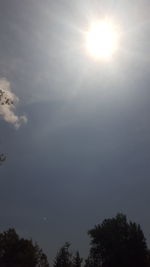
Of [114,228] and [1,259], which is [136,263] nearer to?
[114,228]

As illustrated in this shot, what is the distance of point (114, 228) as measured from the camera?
6038 cm

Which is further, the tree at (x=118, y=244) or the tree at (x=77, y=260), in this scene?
the tree at (x=77, y=260)

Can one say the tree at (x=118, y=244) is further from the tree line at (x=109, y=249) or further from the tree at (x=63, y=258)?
the tree at (x=63, y=258)

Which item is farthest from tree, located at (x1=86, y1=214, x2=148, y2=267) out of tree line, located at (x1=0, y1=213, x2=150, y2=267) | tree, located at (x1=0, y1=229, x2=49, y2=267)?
tree, located at (x1=0, y1=229, x2=49, y2=267)

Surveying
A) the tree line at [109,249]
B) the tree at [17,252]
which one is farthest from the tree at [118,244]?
the tree at [17,252]

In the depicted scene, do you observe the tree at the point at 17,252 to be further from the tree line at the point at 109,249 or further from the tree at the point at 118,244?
the tree at the point at 118,244

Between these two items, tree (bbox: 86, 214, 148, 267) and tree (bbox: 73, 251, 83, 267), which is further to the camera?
tree (bbox: 73, 251, 83, 267)

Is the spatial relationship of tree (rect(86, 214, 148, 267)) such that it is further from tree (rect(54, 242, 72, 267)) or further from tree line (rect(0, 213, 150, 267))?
tree (rect(54, 242, 72, 267))

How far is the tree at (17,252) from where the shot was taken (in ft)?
231

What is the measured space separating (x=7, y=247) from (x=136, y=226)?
3263 cm

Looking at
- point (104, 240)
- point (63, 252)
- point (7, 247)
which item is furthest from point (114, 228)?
point (63, 252)

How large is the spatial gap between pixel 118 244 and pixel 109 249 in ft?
6.64

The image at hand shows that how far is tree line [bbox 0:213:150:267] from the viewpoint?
2187 inches

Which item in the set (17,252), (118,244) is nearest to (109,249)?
(118,244)
